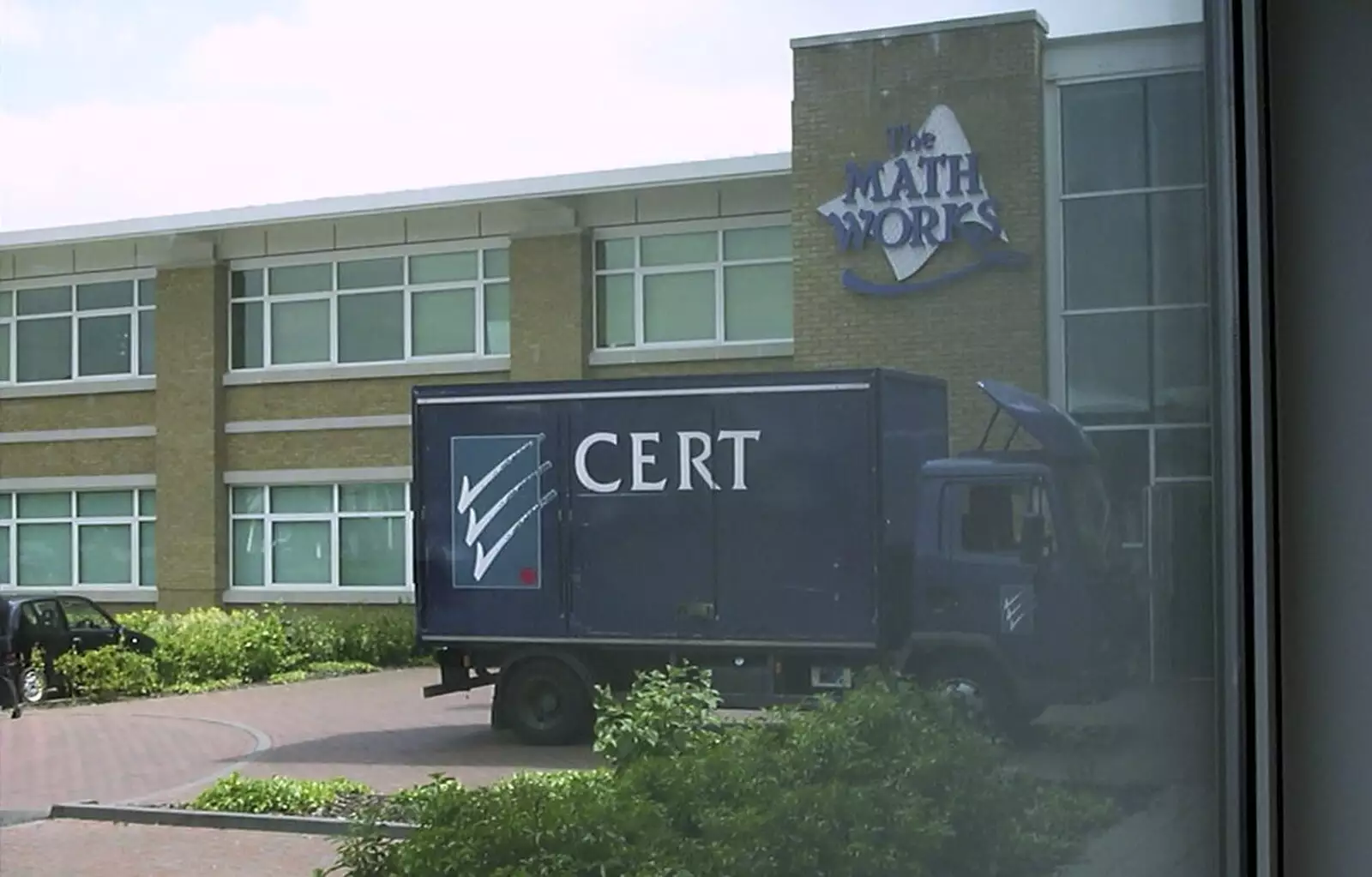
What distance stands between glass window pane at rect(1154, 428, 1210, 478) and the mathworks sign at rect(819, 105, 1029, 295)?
365mm

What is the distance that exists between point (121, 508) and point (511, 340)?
1.16 feet

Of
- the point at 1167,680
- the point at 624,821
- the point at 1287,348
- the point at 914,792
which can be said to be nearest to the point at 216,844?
the point at 624,821

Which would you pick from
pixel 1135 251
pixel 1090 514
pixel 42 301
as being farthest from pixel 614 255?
pixel 1135 251

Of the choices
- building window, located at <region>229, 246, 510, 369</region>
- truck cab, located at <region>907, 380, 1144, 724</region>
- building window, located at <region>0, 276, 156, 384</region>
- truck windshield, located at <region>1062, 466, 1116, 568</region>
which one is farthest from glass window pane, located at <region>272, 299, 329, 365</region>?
truck windshield, located at <region>1062, 466, 1116, 568</region>

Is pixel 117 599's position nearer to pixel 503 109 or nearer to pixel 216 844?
pixel 216 844

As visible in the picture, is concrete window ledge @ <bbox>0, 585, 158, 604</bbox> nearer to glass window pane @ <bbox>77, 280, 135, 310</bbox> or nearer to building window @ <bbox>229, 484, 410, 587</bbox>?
building window @ <bbox>229, 484, 410, 587</bbox>

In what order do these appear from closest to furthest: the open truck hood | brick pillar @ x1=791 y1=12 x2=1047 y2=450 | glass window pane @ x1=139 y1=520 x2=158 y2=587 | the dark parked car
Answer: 1. the dark parked car
2. glass window pane @ x1=139 y1=520 x2=158 y2=587
3. brick pillar @ x1=791 y1=12 x2=1047 y2=450
4. the open truck hood

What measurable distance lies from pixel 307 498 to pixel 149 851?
0.29 metres

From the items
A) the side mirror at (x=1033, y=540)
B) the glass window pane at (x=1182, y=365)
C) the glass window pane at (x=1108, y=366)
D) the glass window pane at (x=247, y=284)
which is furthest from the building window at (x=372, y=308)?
the glass window pane at (x=1182, y=365)

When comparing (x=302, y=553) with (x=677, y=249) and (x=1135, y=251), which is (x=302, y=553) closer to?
(x=677, y=249)

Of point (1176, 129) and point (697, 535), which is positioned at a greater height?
point (1176, 129)

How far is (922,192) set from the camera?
69.8 inches

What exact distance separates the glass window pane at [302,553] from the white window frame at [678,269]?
0.95 ft

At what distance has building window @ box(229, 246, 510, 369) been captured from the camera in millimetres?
1384
